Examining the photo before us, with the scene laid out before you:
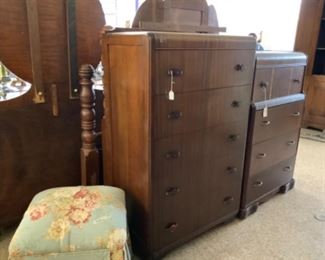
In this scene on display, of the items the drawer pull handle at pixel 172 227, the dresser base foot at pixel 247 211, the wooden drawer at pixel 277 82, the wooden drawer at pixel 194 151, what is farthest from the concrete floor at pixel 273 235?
the wooden drawer at pixel 277 82

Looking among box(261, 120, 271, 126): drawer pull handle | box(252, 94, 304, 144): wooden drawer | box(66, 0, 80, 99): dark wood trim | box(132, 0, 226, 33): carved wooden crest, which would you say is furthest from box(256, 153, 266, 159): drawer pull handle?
box(66, 0, 80, 99): dark wood trim

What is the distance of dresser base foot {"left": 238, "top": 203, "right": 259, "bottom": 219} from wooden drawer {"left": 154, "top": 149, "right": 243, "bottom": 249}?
0.12m

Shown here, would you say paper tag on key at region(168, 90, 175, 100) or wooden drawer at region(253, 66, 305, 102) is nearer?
paper tag on key at region(168, 90, 175, 100)

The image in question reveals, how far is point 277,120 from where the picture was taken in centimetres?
203

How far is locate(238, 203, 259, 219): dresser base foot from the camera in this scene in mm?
2000

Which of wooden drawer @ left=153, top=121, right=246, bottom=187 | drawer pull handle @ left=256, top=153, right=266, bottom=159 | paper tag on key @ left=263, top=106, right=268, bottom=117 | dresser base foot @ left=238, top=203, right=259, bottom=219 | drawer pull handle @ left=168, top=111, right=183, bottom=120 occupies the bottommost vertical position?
dresser base foot @ left=238, top=203, right=259, bottom=219

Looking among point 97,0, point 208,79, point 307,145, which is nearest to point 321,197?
point 307,145

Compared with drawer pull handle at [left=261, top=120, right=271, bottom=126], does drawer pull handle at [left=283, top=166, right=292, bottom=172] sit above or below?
below

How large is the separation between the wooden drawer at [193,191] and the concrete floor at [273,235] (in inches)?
4.6

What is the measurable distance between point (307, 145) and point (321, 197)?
1264mm

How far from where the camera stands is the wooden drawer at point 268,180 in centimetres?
200

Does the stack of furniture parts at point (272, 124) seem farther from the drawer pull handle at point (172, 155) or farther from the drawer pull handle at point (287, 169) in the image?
the drawer pull handle at point (172, 155)

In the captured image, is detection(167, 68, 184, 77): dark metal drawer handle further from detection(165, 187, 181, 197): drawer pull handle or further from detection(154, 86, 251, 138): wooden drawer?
detection(165, 187, 181, 197): drawer pull handle

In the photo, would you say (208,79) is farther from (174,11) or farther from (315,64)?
(315,64)
